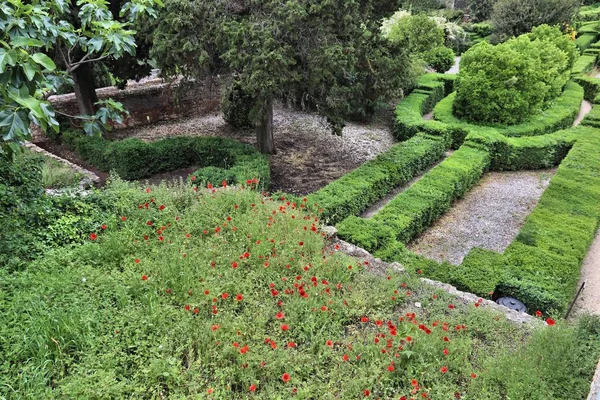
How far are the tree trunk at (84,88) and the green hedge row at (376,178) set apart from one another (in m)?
7.65

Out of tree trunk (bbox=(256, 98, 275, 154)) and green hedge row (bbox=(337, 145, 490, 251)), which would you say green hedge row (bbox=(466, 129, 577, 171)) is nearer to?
green hedge row (bbox=(337, 145, 490, 251))

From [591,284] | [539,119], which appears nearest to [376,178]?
[591,284]

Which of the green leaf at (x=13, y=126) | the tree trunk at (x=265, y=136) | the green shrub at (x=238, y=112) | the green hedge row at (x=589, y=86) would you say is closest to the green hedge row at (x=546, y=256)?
the green leaf at (x=13, y=126)

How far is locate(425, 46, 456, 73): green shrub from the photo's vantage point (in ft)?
68.0

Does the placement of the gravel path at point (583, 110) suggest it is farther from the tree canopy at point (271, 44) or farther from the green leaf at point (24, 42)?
the green leaf at point (24, 42)

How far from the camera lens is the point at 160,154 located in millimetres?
11023

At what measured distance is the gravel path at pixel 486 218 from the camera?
28.6 ft

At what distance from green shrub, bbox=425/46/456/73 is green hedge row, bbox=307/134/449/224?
9332 mm

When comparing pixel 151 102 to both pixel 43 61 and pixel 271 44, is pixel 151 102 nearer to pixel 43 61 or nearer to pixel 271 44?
pixel 271 44

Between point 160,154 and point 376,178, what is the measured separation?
17.8 ft

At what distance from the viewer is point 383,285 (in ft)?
16.7

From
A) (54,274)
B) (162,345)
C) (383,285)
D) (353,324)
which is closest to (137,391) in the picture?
(162,345)

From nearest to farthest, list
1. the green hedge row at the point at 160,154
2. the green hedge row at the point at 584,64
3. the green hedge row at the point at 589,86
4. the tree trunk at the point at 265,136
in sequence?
the green hedge row at the point at 160,154, the tree trunk at the point at 265,136, the green hedge row at the point at 589,86, the green hedge row at the point at 584,64

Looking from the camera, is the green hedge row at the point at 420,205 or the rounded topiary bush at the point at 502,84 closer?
the green hedge row at the point at 420,205
